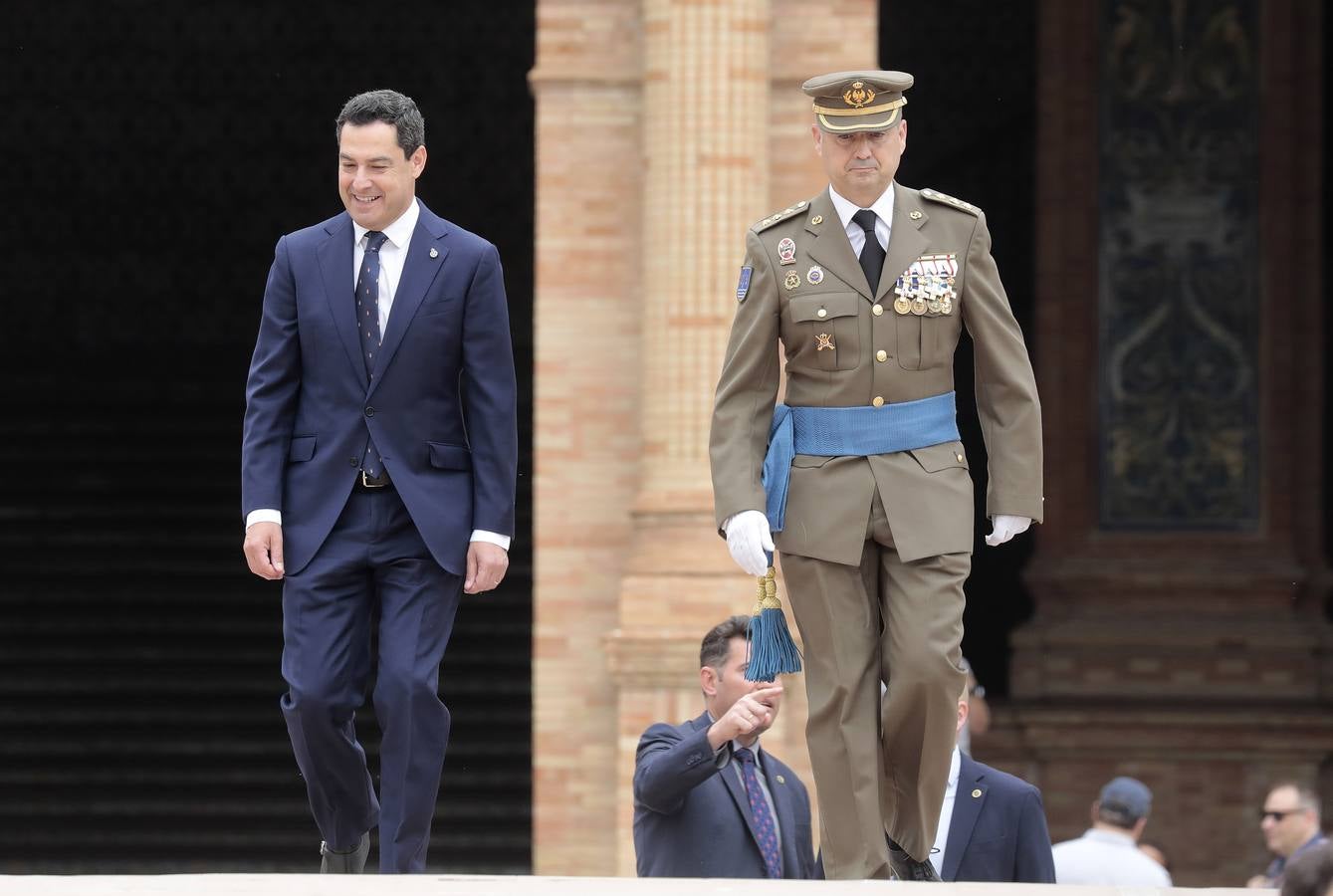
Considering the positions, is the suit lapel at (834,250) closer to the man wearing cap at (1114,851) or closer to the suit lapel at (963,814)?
the suit lapel at (963,814)

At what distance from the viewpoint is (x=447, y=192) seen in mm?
14422

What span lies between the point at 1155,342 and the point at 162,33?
595 cm

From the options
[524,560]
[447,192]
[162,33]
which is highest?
[162,33]

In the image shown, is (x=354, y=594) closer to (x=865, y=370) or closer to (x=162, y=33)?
(x=865, y=370)

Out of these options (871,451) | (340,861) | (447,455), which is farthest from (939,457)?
(340,861)

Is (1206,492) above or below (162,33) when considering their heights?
below

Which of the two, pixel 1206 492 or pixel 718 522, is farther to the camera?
pixel 1206 492

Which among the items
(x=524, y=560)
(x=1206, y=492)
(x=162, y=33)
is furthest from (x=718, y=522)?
(x=162, y=33)

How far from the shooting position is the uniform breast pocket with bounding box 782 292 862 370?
17.8 feet

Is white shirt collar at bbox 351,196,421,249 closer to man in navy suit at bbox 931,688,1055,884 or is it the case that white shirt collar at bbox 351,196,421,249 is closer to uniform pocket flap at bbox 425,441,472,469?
uniform pocket flap at bbox 425,441,472,469

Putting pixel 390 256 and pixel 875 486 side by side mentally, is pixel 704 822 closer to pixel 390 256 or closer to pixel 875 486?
pixel 875 486

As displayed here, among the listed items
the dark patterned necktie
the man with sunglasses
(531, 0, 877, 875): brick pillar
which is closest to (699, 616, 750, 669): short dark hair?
the dark patterned necktie

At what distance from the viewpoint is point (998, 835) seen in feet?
20.2

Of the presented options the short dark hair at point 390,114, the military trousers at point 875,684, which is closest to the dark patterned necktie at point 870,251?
the military trousers at point 875,684
